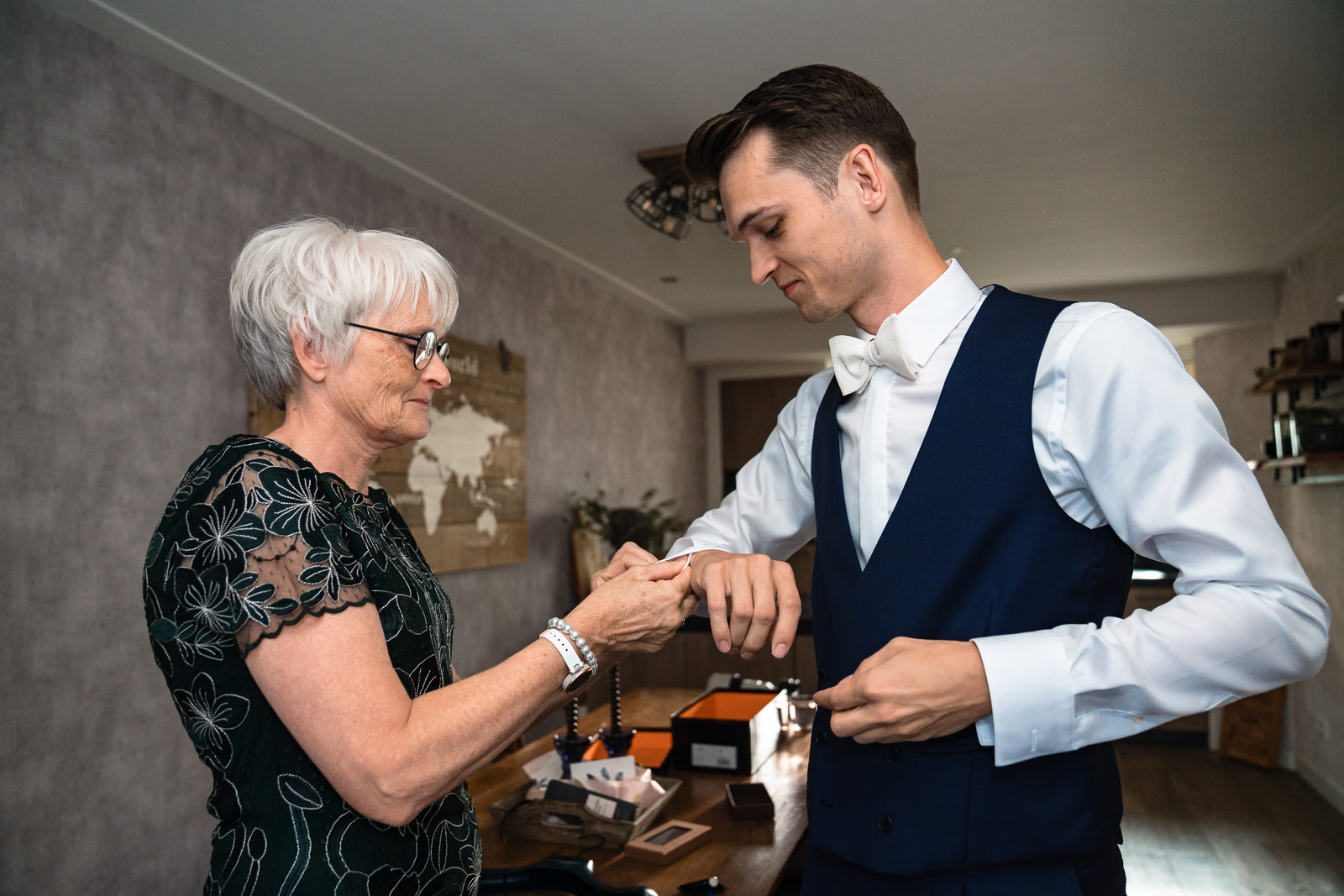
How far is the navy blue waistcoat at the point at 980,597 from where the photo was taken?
0.95m

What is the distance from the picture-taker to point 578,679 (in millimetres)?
1245

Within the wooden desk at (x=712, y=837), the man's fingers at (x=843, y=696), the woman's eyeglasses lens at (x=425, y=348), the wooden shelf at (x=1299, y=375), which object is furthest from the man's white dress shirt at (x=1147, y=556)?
the wooden shelf at (x=1299, y=375)

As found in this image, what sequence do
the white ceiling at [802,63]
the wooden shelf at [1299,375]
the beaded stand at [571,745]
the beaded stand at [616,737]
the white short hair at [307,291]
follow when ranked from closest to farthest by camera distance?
the white short hair at [307,291] < the beaded stand at [571,745] < the beaded stand at [616,737] < the white ceiling at [802,63] < the wooden shelf at [1299,375]

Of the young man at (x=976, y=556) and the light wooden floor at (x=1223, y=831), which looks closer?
the young man at (x=976, y=556)

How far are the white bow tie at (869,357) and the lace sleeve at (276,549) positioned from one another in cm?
69

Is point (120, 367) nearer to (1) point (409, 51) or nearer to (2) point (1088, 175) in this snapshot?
(1) point (409, 51)

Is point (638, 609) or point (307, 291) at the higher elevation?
point (307, 291)

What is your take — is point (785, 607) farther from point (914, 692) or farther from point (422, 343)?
point (422, 343)

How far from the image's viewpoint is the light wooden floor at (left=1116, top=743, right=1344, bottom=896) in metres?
3.76

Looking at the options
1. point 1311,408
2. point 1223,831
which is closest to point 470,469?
point 1223,831

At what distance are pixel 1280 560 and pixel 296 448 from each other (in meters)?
1.24

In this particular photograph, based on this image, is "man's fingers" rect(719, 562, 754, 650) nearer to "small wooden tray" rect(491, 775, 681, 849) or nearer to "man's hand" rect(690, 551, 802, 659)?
"man's hand" rect(690, 551, 802, 659)

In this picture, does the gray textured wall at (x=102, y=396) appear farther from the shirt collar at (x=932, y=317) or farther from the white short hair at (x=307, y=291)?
the shirt collar at (x=932, y=317)

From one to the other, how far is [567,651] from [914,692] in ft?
1.62
